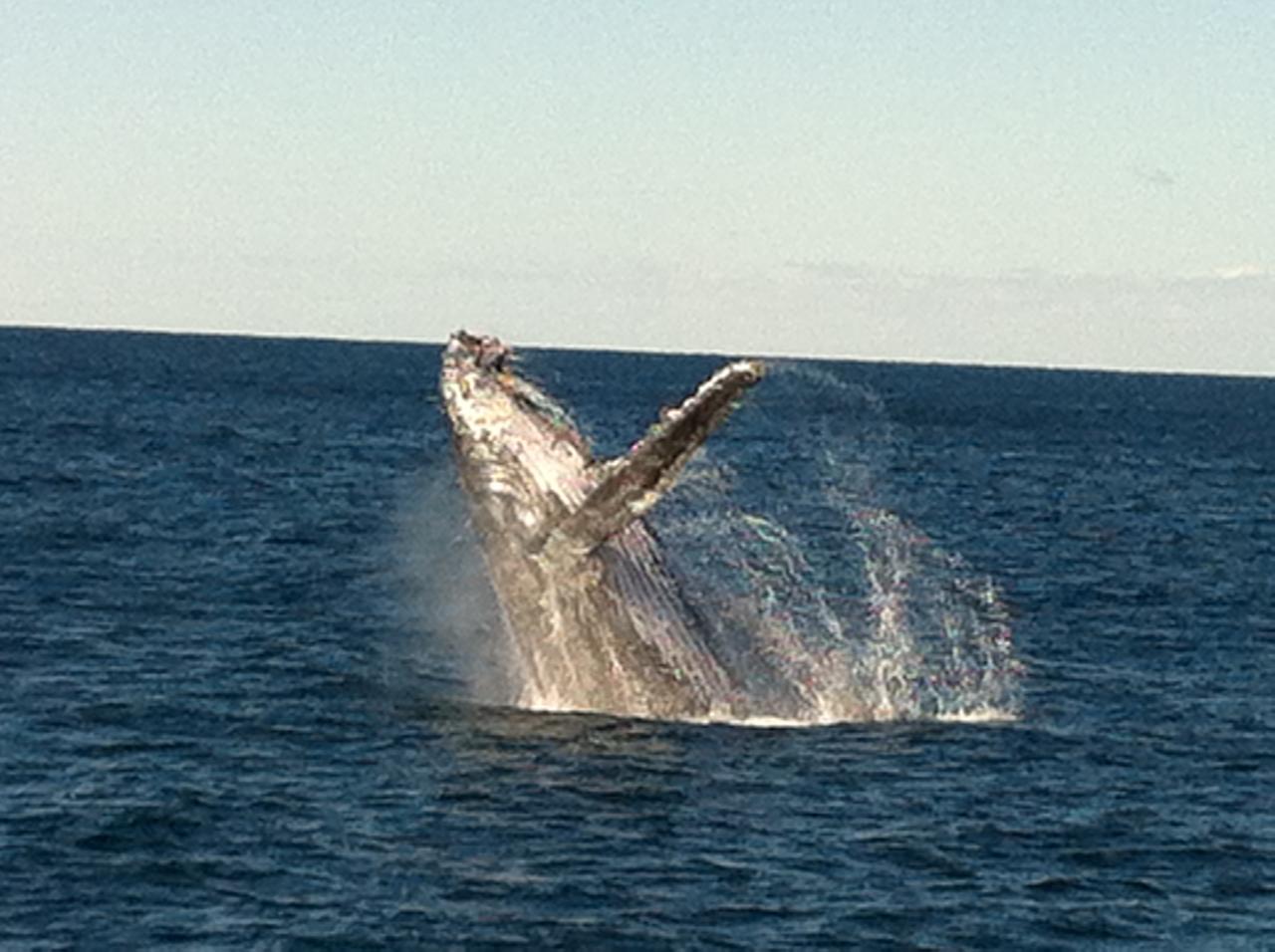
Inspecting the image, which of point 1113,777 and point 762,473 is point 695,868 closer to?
point 1113,777

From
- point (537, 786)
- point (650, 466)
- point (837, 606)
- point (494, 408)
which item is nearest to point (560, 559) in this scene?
point (494, 408)

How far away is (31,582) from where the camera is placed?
42.7 m

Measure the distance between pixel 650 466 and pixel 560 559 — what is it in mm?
2380

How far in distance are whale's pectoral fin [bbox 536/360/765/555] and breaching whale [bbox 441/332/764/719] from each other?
0.04 m

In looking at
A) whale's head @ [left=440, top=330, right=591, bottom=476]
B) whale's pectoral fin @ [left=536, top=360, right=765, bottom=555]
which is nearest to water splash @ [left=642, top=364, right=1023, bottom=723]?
whale's pectoral fin @ [left=536, top=360, right=765, bottom=555]

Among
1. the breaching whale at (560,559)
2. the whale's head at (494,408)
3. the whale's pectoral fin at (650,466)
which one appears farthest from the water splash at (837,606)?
the whale's head at (494,408)

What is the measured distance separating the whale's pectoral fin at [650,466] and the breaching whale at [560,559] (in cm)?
4

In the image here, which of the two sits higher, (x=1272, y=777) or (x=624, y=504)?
(x=624, y=504)

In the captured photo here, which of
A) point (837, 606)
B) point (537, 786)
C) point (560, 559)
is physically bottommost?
point (537, 786)

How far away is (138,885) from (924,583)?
33.3 m

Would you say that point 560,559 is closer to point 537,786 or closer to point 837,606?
point 537,786

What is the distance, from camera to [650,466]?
24.1m

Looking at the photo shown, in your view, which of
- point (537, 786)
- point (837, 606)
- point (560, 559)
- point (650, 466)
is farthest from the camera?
point (837, 606)

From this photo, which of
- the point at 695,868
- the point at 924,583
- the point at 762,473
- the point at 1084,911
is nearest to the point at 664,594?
the point at 695,868
